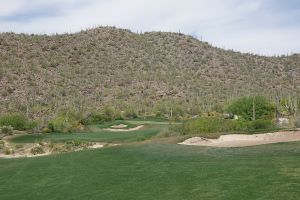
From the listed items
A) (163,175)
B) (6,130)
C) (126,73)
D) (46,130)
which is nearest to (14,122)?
(46,130)

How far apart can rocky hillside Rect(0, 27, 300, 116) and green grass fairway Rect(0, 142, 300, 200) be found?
69779mm

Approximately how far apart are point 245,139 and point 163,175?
22.4m

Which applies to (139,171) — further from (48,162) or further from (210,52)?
(210,52)

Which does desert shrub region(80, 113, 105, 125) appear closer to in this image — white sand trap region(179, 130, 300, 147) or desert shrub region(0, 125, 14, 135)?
desert shrub region(0, 125, 14, 135)

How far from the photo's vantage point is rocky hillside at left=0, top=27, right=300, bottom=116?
4513 inches

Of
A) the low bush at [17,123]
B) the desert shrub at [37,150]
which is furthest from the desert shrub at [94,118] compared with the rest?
the desert shrub at [37,150]

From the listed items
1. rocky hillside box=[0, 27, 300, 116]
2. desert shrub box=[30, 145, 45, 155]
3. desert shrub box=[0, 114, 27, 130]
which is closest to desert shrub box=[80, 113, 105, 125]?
rocky hillside box=[0, 27, 300, 116]

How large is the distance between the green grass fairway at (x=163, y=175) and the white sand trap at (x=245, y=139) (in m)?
6.66

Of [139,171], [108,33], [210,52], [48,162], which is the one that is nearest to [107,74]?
[108,33]

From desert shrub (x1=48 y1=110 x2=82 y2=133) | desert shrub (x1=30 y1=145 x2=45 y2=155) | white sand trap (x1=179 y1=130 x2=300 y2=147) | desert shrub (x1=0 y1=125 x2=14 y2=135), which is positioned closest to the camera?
white sand trap (x1=179 y1=130 x2=300 y2=147)

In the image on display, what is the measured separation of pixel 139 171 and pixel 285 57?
144m

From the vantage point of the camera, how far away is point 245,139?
48.5 meters

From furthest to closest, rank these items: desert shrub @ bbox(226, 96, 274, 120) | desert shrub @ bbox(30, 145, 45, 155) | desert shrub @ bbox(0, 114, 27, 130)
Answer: desert shrub @ bbox(226, 96, 274, 120) < desert shrub @ bbox(0, 114, 27, 130) < desert shrub @ bbox(30, 145, 45, 155)

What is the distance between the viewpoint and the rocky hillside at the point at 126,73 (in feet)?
376
